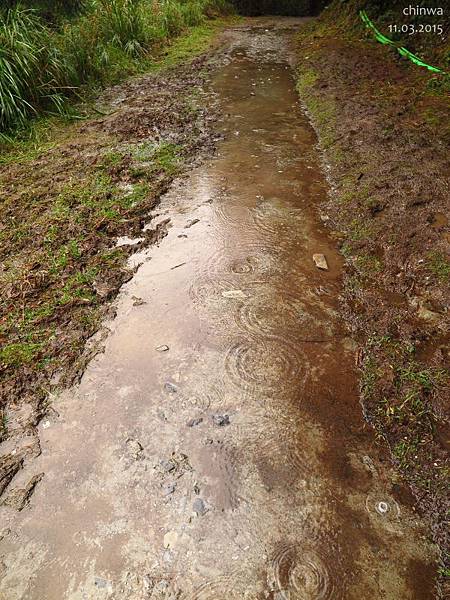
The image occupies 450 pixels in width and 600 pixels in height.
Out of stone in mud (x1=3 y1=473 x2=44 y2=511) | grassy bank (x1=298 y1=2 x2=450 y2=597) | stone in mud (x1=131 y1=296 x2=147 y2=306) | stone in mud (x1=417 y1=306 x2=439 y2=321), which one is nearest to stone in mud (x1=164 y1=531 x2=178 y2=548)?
stone in mud (x1=3 y1=473 x2=44 y2=511)

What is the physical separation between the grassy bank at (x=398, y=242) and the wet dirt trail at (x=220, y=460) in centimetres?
11

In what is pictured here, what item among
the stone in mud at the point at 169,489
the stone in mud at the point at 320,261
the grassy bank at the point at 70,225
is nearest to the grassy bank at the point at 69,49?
the grassy bank at the point at 70,225

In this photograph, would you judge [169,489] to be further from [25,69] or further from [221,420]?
[25,69]

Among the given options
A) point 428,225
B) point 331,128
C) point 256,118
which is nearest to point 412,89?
point 331,128

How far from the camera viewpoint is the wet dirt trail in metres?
1.51

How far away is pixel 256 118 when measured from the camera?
532cm

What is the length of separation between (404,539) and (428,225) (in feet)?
7.03

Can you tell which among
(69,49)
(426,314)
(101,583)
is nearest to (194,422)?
(101,583)

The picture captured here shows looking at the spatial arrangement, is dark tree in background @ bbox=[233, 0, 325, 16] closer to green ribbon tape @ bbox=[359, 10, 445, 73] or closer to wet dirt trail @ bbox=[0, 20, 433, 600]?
green ribbon tape @ bbox=[359, 10, 445, 73]

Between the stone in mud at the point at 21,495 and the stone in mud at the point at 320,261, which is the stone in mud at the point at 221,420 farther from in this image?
the stone in mud at the point at 320,261

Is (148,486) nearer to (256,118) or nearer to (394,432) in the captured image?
(394,432)

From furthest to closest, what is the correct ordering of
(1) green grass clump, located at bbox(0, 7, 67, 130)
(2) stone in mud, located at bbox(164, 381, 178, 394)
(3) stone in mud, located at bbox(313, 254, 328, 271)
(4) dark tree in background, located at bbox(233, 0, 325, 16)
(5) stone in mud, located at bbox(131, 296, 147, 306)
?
1. (4) dark tree in background, located at bbox(233, 0, 325, 16)
2. (1) green grass clump, located at bbox(0, 7, 67, 130)
3. (3) stone in mud, located at bbox(313, 254, 328, 271)
4. (5) stone in mud, located at bbox(131, 296, 147, 306)
5. (2) stone in mud, located at bbox(164, 381, 178, 394)

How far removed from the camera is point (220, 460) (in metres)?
1.84

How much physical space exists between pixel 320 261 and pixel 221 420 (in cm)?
143
